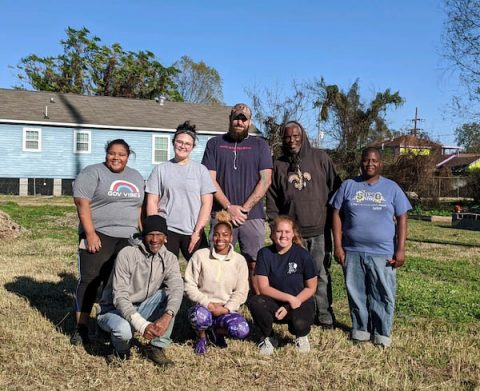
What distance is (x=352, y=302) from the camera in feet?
18.0

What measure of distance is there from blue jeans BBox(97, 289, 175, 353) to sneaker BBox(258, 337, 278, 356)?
2.66 ft

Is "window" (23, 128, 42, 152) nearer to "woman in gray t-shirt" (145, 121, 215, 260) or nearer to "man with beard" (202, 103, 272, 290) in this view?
"man with beard" (202, 103, 272, 290)

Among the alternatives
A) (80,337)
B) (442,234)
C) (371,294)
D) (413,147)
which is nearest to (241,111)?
(371,294)

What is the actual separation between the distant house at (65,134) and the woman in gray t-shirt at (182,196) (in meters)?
24.1

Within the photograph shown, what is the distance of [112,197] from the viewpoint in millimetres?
5293

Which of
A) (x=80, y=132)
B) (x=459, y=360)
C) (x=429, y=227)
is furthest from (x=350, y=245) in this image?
(x=80, y=132)

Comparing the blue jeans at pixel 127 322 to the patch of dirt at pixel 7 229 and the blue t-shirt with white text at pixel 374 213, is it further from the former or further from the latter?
the patch of dirt at pixel 7 229

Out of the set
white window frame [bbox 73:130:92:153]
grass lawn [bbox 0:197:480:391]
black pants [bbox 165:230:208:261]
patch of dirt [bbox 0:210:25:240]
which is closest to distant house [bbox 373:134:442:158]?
white window frame [bbox 73:130:92:153]

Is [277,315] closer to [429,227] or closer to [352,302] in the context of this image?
[352,302]

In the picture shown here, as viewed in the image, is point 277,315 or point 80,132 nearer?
point 277,315

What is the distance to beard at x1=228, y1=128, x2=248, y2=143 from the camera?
222 inches

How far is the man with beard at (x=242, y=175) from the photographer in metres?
5.63

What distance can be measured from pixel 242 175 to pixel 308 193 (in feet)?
2.20

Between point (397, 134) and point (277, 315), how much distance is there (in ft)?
93.5
